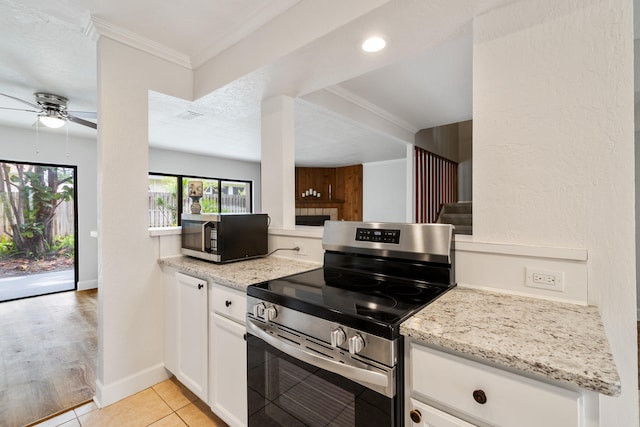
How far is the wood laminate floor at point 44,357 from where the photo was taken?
1.91 metres

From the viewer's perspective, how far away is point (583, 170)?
1135 millimetres

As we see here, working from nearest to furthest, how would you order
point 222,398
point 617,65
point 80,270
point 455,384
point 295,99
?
point 455,384 → point 617,65 → point 222,398 → point 295,99 → point 80,270

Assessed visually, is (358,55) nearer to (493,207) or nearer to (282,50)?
(282,50)

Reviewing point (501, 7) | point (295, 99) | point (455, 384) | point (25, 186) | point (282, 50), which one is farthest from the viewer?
point (25, 186)

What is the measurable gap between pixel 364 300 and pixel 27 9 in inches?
96.2

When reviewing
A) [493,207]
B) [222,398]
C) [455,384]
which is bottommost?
[222,398]

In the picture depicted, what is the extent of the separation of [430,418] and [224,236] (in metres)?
1.52

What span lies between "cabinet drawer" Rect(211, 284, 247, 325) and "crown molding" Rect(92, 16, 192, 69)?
1708mm

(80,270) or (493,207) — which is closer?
(493,207)

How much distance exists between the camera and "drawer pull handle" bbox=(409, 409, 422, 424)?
91cm

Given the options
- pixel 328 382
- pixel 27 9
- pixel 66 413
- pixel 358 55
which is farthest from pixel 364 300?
pixel 27 9

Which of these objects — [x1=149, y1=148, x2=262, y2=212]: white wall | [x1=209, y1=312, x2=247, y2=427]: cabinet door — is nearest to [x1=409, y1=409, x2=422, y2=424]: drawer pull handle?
[x1=209, y1=312, x2=247, y2=427]: cabinet door

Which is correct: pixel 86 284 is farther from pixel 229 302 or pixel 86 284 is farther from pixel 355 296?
pixel 355 296

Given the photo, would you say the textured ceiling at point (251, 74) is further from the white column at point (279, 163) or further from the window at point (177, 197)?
the window at point (177, 197)
